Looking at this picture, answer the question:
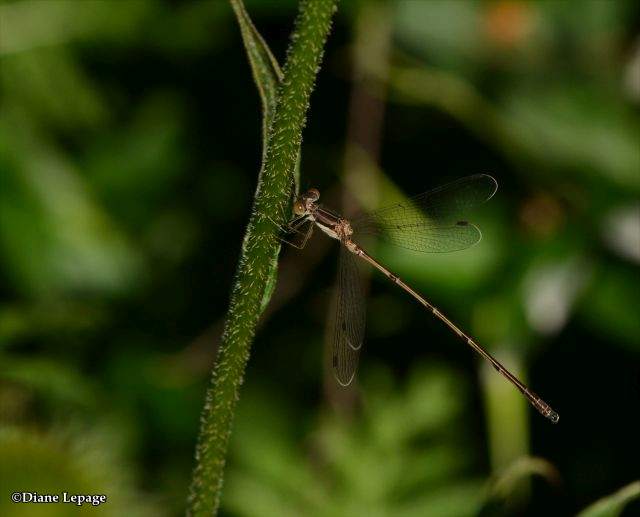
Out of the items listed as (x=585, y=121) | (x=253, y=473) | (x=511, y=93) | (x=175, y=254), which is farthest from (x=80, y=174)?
(x=585, y=121)

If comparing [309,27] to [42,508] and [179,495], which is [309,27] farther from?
[179,495]

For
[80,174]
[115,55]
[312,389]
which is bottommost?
[312,389]

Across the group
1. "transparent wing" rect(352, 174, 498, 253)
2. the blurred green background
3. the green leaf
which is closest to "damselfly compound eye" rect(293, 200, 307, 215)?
"transparent wing" rect(352, 174, 498, 253)

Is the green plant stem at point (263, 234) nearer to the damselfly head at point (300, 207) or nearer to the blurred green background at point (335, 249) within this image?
the damselfly head at point (300, 207)

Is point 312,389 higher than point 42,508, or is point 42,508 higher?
point 312,389

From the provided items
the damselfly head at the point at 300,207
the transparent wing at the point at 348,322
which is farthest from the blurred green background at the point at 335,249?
the damselfly head at the point at 300,207

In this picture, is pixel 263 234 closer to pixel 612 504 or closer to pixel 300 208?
pixel 612 504
